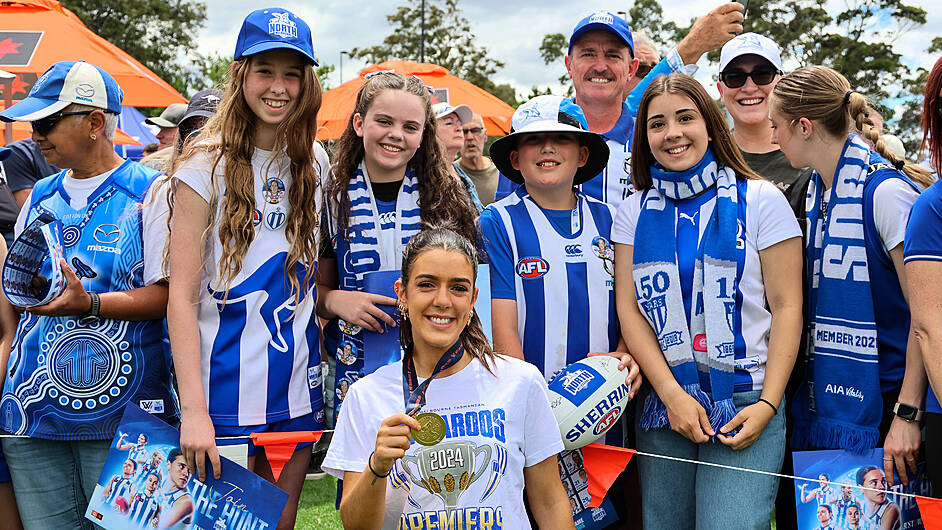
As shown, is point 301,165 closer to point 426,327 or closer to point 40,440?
point 426,327

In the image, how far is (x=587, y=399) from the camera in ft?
10.3

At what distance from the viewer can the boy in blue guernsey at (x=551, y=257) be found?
3361 mm

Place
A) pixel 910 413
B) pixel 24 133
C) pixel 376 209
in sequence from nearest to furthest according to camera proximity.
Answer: pixel 910 413
pixel 376 209
pixel 24 133

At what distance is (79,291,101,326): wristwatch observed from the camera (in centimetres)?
322

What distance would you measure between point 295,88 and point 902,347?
8.60 feet

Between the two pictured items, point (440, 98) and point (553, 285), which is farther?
point (440, 98)

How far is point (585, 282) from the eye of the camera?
Answer: 134 inches

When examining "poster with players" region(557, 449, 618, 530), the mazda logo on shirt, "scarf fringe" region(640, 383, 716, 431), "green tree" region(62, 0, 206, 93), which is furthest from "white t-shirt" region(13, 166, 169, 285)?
"green tree" region(62, 0, 206, 93)

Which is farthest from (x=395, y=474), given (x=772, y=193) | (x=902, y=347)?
(x=902, y=347)

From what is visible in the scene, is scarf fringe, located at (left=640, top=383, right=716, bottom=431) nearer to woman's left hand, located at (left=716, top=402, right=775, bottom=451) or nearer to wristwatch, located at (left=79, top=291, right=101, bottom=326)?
woman's left hand, located at (left=716, top=402, right=775, bottom=451)

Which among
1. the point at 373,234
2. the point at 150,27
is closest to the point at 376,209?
the point at 373,234

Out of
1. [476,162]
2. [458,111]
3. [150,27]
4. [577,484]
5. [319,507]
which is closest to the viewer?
[577,484]

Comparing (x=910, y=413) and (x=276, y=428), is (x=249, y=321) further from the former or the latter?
(x=910, y=413)

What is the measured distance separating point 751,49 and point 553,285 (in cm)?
182
